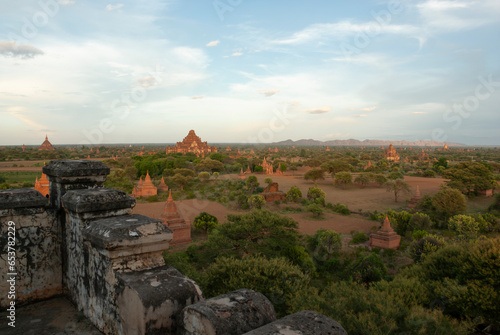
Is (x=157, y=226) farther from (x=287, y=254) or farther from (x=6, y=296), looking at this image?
(x=287, y=254)

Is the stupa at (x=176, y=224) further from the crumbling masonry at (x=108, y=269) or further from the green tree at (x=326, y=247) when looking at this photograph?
the crumbling masonry at (x=108, y=269)

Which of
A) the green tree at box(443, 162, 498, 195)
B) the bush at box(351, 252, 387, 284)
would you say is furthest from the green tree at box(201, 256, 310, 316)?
the green tree at box(443, 162, 498, 195)

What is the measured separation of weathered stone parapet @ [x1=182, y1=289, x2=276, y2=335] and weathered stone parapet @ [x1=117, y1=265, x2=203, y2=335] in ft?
0.45

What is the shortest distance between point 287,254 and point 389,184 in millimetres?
20597

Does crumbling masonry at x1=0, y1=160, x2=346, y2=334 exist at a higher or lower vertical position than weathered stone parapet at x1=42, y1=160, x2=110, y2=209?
lower

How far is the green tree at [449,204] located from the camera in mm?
18750

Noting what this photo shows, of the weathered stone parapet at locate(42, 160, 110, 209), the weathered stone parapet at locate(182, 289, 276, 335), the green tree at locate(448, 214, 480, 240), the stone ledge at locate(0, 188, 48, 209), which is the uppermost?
the weathered stone parapet at locate(42, 160, 110, 209)

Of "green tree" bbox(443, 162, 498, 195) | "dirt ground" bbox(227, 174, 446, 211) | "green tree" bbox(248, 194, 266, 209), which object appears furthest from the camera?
"green tree" bbox(443, 162, 498, 195)

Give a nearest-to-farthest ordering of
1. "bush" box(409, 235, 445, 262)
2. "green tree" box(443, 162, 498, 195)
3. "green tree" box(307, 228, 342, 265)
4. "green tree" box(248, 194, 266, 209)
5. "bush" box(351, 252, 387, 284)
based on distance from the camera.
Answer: "bush" box(351, 252, 387, 284)
"bush" box(409, 235, 445, 262)
"green tree" box(307, 228, 342, 265)
"green tree" box(248, 194, 266, 209)
"green tree" box(443, 162, 498, 195)

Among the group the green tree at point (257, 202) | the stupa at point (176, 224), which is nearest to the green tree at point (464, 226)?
the green tree at point (257, 202)

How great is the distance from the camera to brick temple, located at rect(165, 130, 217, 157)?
8088 centimetres

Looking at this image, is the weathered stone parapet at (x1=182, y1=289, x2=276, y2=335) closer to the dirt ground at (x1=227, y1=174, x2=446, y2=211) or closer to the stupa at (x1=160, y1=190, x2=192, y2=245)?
the stupa at (x1=160, y1=190, x2=192, y2=245)

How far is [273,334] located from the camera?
60.6 inches

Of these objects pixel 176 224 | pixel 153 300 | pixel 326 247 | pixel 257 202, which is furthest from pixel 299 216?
pixel 153 300
